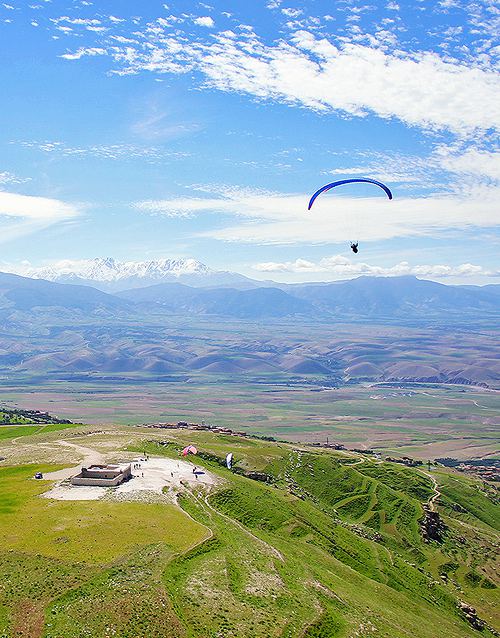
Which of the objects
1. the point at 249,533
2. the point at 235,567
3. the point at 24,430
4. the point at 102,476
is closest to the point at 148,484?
the point at 102,476

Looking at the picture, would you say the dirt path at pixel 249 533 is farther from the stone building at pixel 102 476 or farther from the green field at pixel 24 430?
the green field at pixel 24 430

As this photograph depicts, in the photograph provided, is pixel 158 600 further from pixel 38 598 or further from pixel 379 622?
pixel 379 622

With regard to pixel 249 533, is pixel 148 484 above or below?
above

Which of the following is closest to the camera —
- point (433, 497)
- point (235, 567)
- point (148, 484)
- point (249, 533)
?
point (235, 567)

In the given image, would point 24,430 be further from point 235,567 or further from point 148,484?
point 235,567

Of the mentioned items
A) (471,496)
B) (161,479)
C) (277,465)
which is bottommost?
(471,496)

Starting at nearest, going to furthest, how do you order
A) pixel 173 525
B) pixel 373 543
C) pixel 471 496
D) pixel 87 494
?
pixel 173 525 → pixel 87 494 → pixel 373 543 → pixel 471 496

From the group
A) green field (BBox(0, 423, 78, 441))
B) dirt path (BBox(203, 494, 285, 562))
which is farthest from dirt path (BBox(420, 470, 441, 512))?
green field (BBox(0, 423, 78, 441))

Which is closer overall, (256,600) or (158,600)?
(158,600)

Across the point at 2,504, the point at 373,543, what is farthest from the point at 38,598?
the point at 373,543
